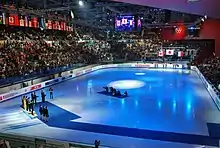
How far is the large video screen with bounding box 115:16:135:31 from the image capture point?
28219 millimetres

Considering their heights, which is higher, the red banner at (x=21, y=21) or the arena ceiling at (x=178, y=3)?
the red banner at (x=21, y=21)

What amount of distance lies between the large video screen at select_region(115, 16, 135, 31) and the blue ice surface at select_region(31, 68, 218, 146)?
645 cm

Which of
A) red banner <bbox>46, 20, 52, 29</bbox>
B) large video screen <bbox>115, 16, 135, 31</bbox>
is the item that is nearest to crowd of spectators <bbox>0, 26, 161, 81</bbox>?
red banner <bbox>46, 20, 52, 29</bbox>

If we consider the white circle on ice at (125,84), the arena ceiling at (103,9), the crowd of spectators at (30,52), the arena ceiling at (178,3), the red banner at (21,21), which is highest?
the arena ceiling at (103,9)

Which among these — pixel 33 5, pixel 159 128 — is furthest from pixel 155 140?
pixel 33 5

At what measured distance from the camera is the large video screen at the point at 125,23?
28.2 metres

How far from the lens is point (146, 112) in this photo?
20.4 m

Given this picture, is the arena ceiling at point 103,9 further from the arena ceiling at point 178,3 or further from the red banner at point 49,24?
the arena ceiling at point 178,3

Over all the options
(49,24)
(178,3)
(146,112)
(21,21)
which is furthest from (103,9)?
(178,3)

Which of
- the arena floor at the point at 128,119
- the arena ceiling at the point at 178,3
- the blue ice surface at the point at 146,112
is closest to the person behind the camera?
the arena ceiling at the point at 178,3

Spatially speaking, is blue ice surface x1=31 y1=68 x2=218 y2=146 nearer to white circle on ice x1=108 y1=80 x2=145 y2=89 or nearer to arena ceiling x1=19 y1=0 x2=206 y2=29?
white circle on ice x1=108 y1=80 x2=145 y2=89

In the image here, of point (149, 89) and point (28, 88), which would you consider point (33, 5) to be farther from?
point (149, 89)

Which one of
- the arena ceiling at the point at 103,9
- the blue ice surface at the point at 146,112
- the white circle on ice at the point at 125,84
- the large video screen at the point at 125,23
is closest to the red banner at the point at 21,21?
the arena ceiling at the point at 103,9

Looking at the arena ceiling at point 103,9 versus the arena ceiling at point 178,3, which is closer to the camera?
the arena ceiling at point 178,3
